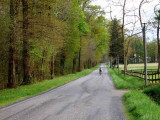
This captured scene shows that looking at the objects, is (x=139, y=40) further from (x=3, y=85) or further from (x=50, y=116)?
(x=50, y=116)

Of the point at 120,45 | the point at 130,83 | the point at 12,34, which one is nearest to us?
the point at 12,34

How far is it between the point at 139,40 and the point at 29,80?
21.7 metres

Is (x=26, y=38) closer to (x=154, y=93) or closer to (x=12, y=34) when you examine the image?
(x=12, y=34)

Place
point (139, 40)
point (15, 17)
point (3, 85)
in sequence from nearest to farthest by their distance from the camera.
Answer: point (15, 17), point (3, 85), point (139, 40)

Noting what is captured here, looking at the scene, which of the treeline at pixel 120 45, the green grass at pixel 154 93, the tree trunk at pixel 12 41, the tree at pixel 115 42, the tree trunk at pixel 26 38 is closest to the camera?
the green grass at pixel 154 93

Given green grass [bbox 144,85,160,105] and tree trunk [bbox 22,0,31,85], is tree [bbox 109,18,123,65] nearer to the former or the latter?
tree trunk [bbox 22,0,31,85]

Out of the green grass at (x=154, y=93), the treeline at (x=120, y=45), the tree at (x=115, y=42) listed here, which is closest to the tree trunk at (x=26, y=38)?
the green grass at (x=154, y=93)

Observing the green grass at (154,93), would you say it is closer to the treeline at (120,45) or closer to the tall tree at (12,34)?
the tall tree at (12,34)

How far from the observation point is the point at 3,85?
25625mm

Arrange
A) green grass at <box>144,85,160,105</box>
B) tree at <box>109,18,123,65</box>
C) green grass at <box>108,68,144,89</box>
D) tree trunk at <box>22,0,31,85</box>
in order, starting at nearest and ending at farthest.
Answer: green grass at <box>144,85,160,105</box> < tree trunk at <box>22,0,31,85</box> < green grass at <box>108,68,144,89</box> < tree at <box>109,18,123,65</box>

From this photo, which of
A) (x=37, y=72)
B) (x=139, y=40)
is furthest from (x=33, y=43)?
(x=139, y=40)

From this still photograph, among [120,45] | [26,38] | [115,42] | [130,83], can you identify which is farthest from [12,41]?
[120,45]

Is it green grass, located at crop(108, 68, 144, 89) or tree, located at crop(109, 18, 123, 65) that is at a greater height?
tree, located at crop(109, 18, 123, 65)

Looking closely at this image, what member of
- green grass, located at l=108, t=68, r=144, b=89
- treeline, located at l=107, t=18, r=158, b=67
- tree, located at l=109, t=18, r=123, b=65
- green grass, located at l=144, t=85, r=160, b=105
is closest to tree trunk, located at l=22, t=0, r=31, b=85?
green grass, located at l=108, t=68, r=144, b=89
